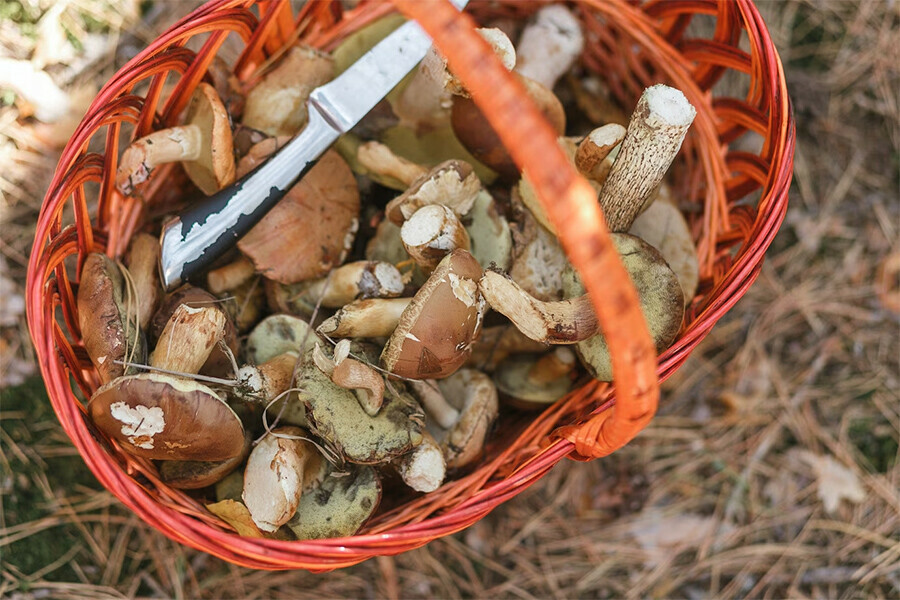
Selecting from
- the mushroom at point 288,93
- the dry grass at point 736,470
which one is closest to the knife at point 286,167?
the mushroom at point 288,93

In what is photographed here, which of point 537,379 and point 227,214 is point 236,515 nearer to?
point 227,214

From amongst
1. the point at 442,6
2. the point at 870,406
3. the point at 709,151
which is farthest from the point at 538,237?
the point at 870,406

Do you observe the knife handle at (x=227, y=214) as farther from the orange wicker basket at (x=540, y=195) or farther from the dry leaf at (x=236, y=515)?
the dry leaf at (x=236, y=515)

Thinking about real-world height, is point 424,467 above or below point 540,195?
below

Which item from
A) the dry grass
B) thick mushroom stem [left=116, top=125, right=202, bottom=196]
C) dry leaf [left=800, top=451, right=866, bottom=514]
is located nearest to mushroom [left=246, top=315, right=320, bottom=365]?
thick mushroom stem [left=116, top=125, right=202, bottom=196]

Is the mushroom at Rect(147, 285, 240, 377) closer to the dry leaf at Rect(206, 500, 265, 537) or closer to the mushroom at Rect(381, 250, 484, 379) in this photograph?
the dry leaf at Rect(206, 500, 265, 537)

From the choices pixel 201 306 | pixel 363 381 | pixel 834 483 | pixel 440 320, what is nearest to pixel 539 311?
pixel 440 320

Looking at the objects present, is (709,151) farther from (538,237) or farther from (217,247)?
(217,247)
